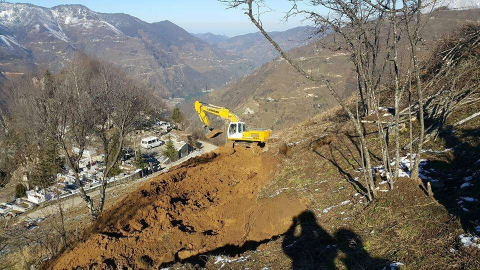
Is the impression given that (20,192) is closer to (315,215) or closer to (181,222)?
(181,222)

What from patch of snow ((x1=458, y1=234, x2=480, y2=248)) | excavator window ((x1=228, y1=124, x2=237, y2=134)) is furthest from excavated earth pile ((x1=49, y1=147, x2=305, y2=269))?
excavator window ((x1=228, y1=124, x2=237, y2=134))

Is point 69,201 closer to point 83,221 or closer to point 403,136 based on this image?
point 83,221

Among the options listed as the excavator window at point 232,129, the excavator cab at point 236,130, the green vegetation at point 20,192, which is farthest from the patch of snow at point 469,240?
the green vegetation at point 20,192

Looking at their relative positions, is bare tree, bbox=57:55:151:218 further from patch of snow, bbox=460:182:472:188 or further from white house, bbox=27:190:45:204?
patch of snow, bbox=460:182:472:188

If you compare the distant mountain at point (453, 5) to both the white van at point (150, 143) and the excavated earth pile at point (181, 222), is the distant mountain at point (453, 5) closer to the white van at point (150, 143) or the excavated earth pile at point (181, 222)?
the excavated earth pile at point (181, 222)

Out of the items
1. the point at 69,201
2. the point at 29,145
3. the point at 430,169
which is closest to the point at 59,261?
the point at 430,169
